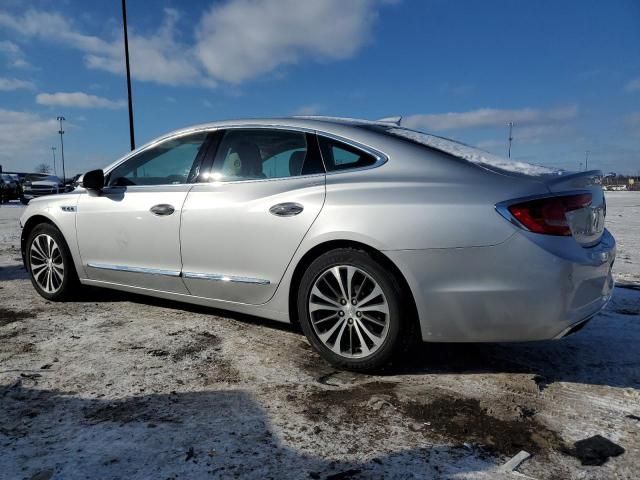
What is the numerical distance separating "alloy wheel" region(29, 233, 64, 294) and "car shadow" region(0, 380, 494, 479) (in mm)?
2150

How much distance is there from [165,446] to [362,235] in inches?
55.7

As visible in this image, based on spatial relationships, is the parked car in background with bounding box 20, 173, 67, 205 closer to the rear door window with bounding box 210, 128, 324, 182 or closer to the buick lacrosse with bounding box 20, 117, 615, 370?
the buick lacrosse with bounding box 20, 117, 615, 370

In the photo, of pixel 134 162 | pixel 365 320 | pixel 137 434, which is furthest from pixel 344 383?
pixel 134 162

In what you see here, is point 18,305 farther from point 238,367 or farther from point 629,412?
point 629,412

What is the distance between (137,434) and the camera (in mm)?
2021

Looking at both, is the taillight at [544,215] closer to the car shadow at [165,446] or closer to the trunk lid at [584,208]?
the trunk lid at [584,208]

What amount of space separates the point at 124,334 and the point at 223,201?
1.21m

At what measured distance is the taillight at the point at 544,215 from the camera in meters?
2.32

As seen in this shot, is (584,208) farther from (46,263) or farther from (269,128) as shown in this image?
(46,263)

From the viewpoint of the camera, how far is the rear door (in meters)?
2.93

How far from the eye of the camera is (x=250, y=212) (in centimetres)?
307

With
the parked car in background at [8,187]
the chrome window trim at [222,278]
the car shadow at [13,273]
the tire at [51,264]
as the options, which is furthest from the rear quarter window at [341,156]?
the parked car in background at [8,187]

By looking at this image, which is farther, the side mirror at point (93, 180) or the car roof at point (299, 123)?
the side mirror at point (93, 180)

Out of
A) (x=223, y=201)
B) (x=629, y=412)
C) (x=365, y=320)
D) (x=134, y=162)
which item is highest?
(x=134, y=162)
